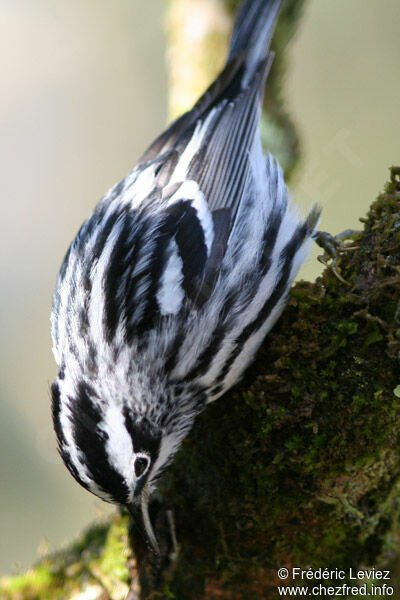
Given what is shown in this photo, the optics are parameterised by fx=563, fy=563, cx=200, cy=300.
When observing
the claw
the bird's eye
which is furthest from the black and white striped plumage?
the claw

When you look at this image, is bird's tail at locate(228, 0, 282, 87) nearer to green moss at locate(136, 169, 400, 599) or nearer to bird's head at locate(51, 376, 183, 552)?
green moss at locate(136, 169, 400, 599)

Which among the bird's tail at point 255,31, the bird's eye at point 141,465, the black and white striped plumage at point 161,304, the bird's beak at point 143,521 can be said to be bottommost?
the bird's beak at point 143,521

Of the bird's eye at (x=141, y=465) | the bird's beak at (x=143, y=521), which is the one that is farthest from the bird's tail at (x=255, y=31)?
the bird's beak at (x=143, y=521)

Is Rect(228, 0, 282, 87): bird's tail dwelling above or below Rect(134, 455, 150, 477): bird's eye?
above

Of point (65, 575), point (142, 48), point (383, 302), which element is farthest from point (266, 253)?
point (142, 48)

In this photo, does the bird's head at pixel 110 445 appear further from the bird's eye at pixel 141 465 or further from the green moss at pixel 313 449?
the green moss at pixel 313 449

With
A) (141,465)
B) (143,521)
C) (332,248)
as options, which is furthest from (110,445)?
(332,248)
